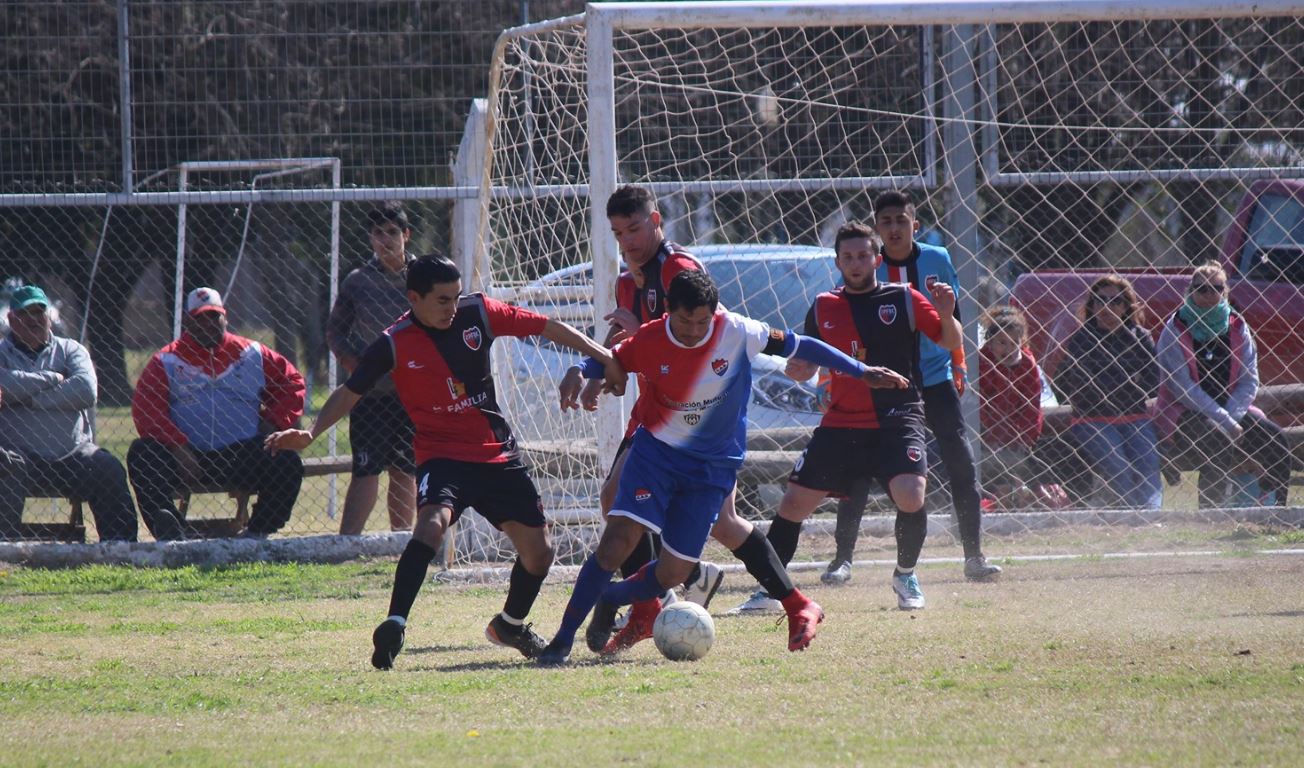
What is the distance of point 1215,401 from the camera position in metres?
9.54

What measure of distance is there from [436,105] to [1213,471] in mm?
6188

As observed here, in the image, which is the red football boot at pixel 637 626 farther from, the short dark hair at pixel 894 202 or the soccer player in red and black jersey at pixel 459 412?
the short dark hair at pixel 894 202

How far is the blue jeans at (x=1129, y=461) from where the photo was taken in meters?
9.55

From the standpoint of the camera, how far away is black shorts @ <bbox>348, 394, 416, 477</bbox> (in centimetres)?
870

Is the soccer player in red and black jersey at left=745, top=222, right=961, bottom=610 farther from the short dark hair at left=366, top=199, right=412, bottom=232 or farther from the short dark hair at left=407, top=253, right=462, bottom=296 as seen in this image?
the short dark hair at left=366, top=199, right=412, bottom=232

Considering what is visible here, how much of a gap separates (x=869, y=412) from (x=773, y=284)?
3.11m

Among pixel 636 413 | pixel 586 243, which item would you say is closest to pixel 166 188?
pixel 586 243

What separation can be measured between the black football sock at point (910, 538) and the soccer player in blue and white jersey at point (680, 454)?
4.48ft

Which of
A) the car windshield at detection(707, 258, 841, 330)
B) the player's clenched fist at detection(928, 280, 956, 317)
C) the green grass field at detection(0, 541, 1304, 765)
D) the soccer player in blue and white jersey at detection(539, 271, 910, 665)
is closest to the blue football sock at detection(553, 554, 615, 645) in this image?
the soccer player in blue and white jersey at detection(539, 271, 910, 665)

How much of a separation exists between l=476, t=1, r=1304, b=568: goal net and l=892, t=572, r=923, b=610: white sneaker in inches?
67.1

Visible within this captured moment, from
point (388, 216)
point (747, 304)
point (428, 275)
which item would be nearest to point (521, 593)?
point (428, 275)

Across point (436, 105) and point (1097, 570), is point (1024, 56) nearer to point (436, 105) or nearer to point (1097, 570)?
point (1097, 570)

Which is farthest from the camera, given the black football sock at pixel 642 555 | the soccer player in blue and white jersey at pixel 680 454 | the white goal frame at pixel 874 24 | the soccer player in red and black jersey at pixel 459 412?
the white goal frame at pixel 874 24

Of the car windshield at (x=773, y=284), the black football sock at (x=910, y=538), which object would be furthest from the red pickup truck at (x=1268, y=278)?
the black football sock at (x=910, y=538)
